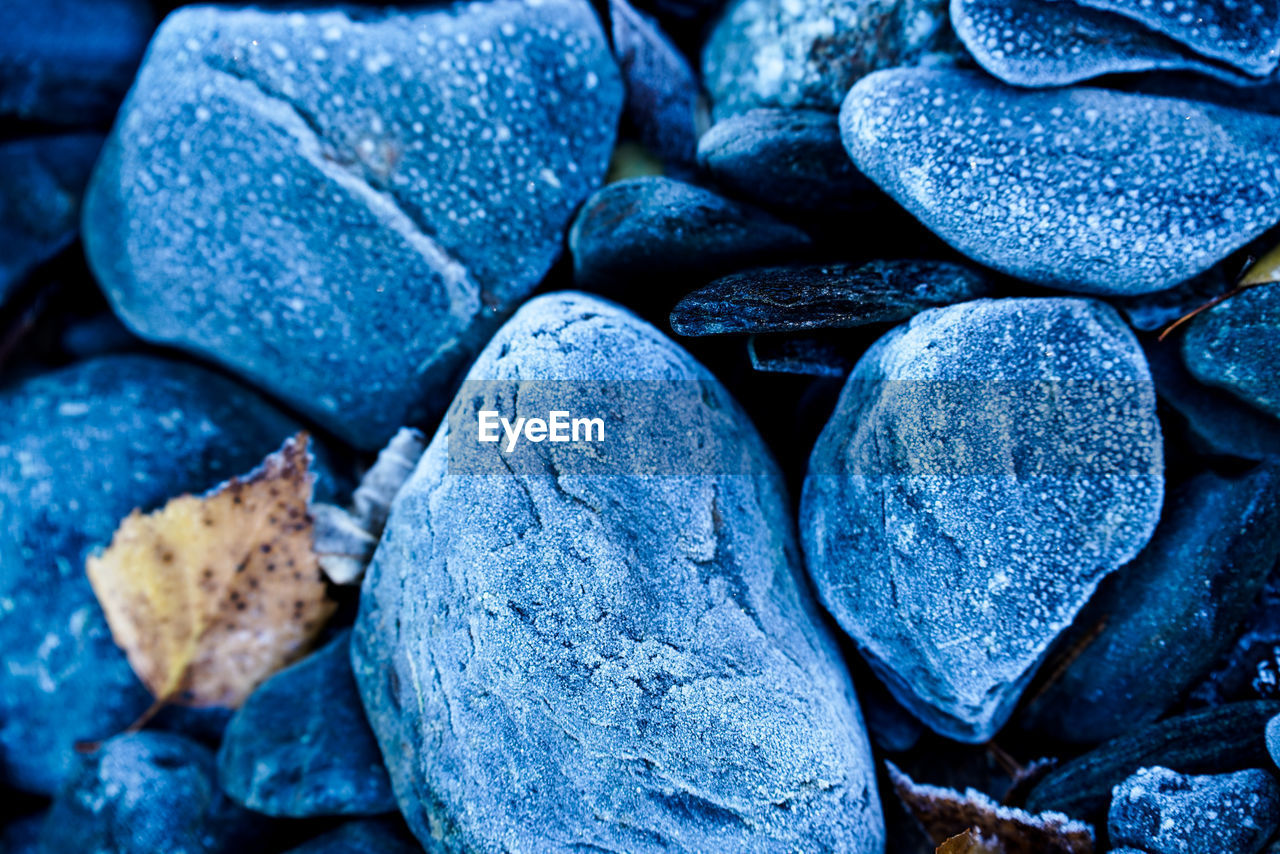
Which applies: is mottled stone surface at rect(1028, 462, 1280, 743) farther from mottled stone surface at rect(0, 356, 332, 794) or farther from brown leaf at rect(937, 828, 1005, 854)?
mottled stone surface at rect(0, 356, 332, 794)

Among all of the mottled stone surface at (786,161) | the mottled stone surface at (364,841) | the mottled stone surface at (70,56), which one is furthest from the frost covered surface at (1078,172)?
the mottled stone surface at (70,56)

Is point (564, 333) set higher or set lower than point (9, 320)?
higher

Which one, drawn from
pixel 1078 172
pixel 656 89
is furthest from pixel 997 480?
pixel 656 89

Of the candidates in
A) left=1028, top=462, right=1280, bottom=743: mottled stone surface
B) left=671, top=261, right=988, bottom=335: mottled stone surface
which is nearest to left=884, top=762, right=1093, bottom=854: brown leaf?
left=1028, top=462, right=1280, bottom=743: mottled stone surface

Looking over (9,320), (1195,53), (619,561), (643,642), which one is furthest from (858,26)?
(9,320)

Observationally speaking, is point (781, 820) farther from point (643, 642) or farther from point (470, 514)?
point (470, 514)

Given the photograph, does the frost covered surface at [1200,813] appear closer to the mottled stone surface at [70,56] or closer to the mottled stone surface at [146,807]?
the mottled stone surface at [146,807]
